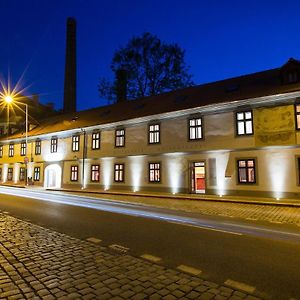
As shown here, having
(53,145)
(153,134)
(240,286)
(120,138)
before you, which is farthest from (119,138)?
(240,286)

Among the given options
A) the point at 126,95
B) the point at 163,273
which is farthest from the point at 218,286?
the point at 126,95

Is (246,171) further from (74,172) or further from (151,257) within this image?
(74,172)

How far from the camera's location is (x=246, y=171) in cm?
1841

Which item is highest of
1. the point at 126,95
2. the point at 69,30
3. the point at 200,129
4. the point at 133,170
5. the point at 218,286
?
the point at 69,30

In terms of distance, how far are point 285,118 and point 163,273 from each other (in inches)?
602

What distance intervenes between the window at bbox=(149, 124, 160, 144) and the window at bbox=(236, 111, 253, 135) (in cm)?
674

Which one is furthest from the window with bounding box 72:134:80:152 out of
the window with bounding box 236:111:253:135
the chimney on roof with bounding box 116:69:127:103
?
the window with bounding box 236:111:253:135

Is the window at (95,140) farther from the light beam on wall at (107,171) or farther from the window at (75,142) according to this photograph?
the window at (75,142)

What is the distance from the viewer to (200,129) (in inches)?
809

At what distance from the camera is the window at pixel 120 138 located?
2522 centimetres

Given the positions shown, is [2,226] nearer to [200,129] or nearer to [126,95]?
[200,129]

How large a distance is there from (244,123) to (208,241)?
1314cm

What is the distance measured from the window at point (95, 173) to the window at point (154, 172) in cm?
638

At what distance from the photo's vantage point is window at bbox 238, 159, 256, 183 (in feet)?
59.6
